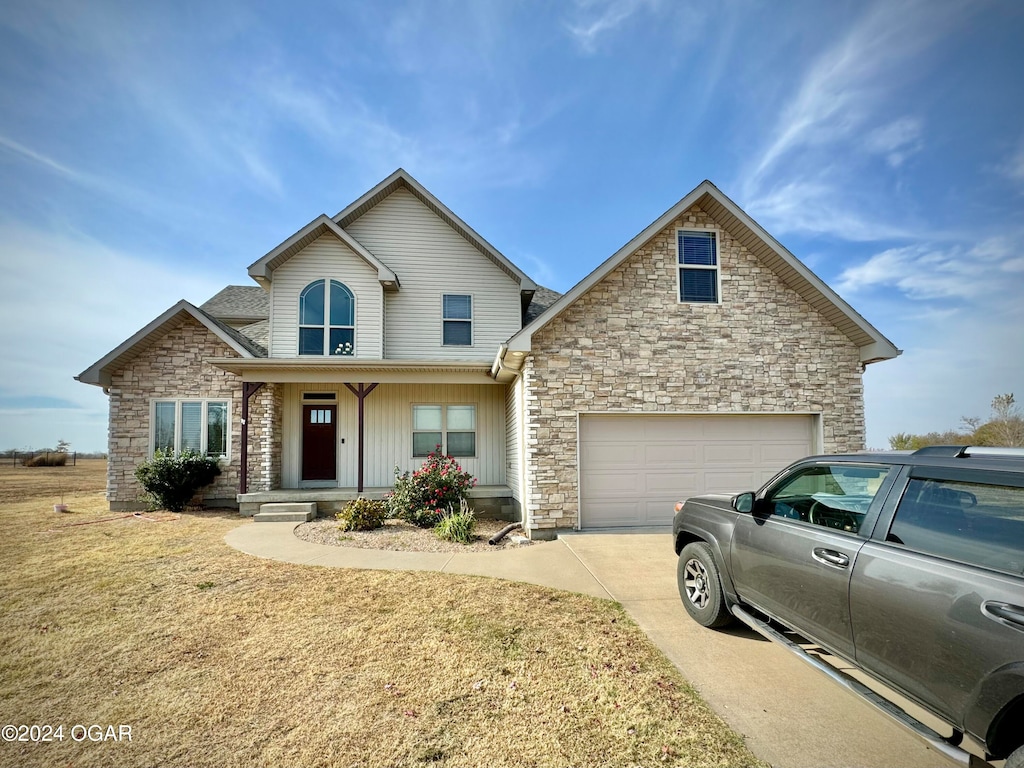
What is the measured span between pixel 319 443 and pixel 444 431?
135 inches

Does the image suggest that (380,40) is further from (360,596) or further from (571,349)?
(360,596)

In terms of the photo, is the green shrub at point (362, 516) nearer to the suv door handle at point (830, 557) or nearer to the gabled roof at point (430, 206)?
the gabled roof at point (430, 206)

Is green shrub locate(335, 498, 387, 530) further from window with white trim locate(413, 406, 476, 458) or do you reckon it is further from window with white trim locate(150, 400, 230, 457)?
window with white trim locate(150, 400, 230, 457)

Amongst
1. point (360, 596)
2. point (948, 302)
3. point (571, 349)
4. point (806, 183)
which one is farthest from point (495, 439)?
point (948, 302)

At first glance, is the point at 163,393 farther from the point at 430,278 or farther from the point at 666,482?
the point at 666,482

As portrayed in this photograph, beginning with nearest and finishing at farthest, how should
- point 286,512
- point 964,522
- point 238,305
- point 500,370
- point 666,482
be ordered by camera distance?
point 964,522 < point 666,482 < point 500,370 < point 286,512 < point 238,305

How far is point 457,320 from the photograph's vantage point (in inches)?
524

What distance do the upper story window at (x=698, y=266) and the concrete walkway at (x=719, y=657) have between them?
16.2ft

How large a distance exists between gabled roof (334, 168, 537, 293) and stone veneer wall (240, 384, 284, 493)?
16.9 ft

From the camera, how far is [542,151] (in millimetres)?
13656

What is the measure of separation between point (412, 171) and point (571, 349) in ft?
25.8

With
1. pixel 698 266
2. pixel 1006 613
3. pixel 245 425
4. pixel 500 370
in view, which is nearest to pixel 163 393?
pixel 245 425

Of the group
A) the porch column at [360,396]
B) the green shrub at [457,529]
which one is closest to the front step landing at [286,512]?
the porch column at [360,396]

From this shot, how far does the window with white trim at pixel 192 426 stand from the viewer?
12234 millimetres
